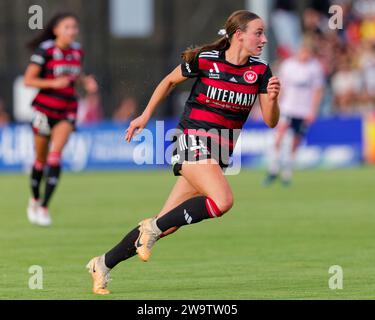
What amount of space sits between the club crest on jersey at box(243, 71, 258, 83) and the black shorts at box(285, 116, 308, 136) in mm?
11944

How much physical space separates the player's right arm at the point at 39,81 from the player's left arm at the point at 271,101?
16.6ft

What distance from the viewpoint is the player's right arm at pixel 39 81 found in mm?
13797

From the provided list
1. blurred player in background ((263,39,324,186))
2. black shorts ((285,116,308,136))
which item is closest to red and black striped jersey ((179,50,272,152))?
blurred player in background ((263,39,324,186))

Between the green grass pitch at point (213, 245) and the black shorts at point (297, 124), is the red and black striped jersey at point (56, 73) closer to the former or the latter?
the green grass pitch at point (213, 245)

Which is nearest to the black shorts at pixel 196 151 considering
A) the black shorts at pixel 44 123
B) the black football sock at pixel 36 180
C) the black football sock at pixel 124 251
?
the black football sock at pixel 124 251

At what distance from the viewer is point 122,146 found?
998 inches

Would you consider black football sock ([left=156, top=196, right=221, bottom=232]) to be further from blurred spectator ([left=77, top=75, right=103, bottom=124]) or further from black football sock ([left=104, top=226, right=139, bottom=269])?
blurred spectator ([left=77, top=75, right=103, bottom=124])

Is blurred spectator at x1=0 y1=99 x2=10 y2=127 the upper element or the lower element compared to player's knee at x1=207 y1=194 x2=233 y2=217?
upper

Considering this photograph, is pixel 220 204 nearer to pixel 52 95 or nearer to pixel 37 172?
pixel 52 95

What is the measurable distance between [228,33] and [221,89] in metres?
0.50

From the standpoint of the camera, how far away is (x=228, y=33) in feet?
30.4

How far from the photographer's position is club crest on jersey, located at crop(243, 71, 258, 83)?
9109mm

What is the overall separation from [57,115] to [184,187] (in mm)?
5283
